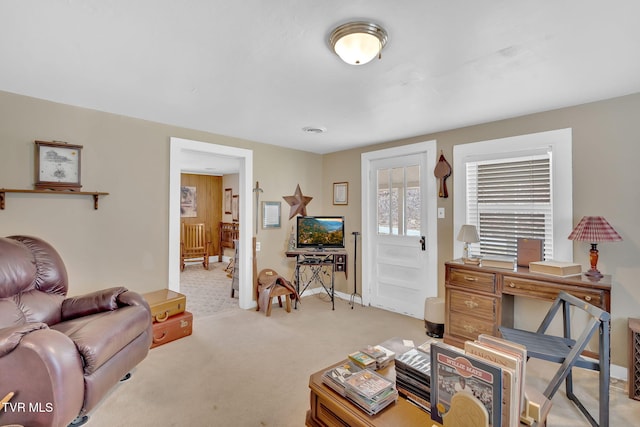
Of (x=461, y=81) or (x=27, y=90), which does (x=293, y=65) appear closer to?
(x=461, y=81)

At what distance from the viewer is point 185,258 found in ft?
22.2

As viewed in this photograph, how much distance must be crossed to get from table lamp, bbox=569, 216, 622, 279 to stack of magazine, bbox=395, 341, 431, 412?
1.69 m

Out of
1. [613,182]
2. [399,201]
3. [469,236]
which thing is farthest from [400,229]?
[613,182]

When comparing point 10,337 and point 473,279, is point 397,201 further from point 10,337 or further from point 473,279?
point 10,337

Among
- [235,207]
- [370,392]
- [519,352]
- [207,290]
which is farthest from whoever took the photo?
[235,207]

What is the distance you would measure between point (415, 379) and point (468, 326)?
5.26 ft

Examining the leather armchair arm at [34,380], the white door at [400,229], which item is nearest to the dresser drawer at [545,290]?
the white door at [400,229]

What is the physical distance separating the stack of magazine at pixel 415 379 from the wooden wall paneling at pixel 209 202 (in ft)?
22.4

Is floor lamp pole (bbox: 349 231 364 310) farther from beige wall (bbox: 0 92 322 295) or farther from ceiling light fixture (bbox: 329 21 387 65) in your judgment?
ceiling light fixture (bbox: 329 21 387 65)

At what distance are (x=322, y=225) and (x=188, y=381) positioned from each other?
8.05 ft

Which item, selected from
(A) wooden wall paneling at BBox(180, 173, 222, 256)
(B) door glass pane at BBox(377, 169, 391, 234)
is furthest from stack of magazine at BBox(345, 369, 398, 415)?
(A) wooden wall paneling at BBox(180, 173, 222, 256)

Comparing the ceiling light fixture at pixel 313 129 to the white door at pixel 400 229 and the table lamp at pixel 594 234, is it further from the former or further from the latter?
the table lamp at pixel 594 234

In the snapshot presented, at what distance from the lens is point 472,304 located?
2.74 m

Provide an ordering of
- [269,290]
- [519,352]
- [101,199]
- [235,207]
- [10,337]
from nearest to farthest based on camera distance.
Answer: [519,352] → [10,337] → [101,199] → [269,290] → [235,207]
